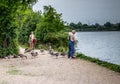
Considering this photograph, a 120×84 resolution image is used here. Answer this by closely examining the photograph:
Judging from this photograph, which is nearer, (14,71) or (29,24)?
(14,71)

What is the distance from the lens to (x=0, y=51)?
2961 cm

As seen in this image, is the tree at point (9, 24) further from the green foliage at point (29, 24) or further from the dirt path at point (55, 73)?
the green foliage at point (29, 24)

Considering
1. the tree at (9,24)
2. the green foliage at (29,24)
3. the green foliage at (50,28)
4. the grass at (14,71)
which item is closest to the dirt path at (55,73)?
the grass at (14,71)

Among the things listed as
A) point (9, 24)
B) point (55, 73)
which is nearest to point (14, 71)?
point (55, 73)

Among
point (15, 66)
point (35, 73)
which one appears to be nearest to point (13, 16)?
point (15, 66)

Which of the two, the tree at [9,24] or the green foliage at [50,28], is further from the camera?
the green foliage at [50,28]

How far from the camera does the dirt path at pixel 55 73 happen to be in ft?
59.5

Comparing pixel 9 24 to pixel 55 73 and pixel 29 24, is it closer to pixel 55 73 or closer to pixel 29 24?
pixel 55 73

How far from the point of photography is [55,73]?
20516 mm

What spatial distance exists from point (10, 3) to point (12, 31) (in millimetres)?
2220

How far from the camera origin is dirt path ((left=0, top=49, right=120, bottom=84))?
714 inches

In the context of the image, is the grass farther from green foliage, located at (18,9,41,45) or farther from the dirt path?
green foliage, located at (18,9,41,45)

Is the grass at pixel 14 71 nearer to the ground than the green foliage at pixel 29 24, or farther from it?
nearer to the ground

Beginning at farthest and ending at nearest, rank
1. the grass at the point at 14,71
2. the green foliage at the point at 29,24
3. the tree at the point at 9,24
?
the green foliage at the point at 29,24 → the tree at the point at 9,24 → the grass at the point at 14,71
